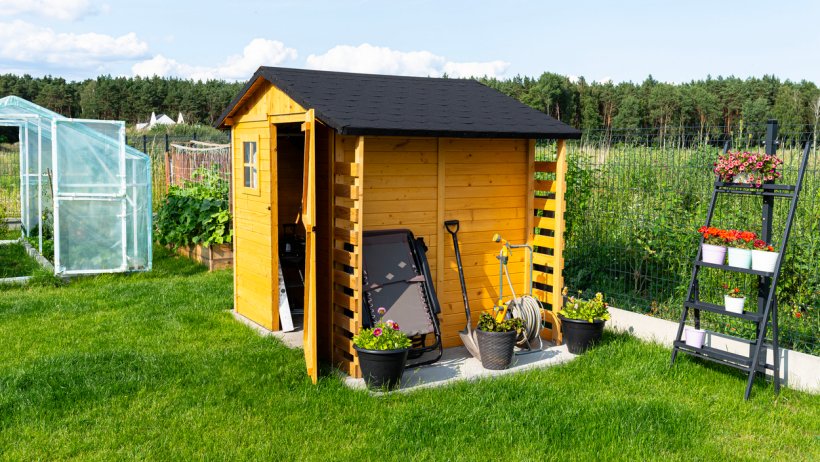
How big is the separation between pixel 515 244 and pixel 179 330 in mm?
3120

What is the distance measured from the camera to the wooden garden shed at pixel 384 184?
505 centimetres

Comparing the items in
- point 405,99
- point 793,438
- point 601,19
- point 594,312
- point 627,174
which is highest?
point 601,19

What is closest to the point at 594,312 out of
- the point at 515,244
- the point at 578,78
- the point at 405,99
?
the point at 515,244

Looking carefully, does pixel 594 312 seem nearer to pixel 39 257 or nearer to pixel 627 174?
pixel 627 174

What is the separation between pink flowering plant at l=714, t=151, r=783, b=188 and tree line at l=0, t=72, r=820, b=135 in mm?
1466

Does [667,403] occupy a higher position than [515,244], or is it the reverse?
[515,244]

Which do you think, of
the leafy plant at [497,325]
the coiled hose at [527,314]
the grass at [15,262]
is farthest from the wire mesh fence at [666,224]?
the grass at [15,262]

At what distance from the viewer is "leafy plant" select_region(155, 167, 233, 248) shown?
9242 millimetres

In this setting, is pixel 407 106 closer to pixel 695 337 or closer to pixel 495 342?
pixel 495 342

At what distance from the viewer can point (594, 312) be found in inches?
225

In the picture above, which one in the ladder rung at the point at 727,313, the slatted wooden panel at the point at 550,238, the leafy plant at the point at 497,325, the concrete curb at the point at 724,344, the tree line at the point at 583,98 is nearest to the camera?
the ladder rung at the point at 727,313

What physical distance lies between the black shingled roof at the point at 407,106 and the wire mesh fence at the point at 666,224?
1.21 meters

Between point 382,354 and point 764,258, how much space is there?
8.90ft

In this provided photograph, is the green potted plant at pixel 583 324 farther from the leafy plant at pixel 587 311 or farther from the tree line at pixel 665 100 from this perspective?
the tree line at pixel 665 100
